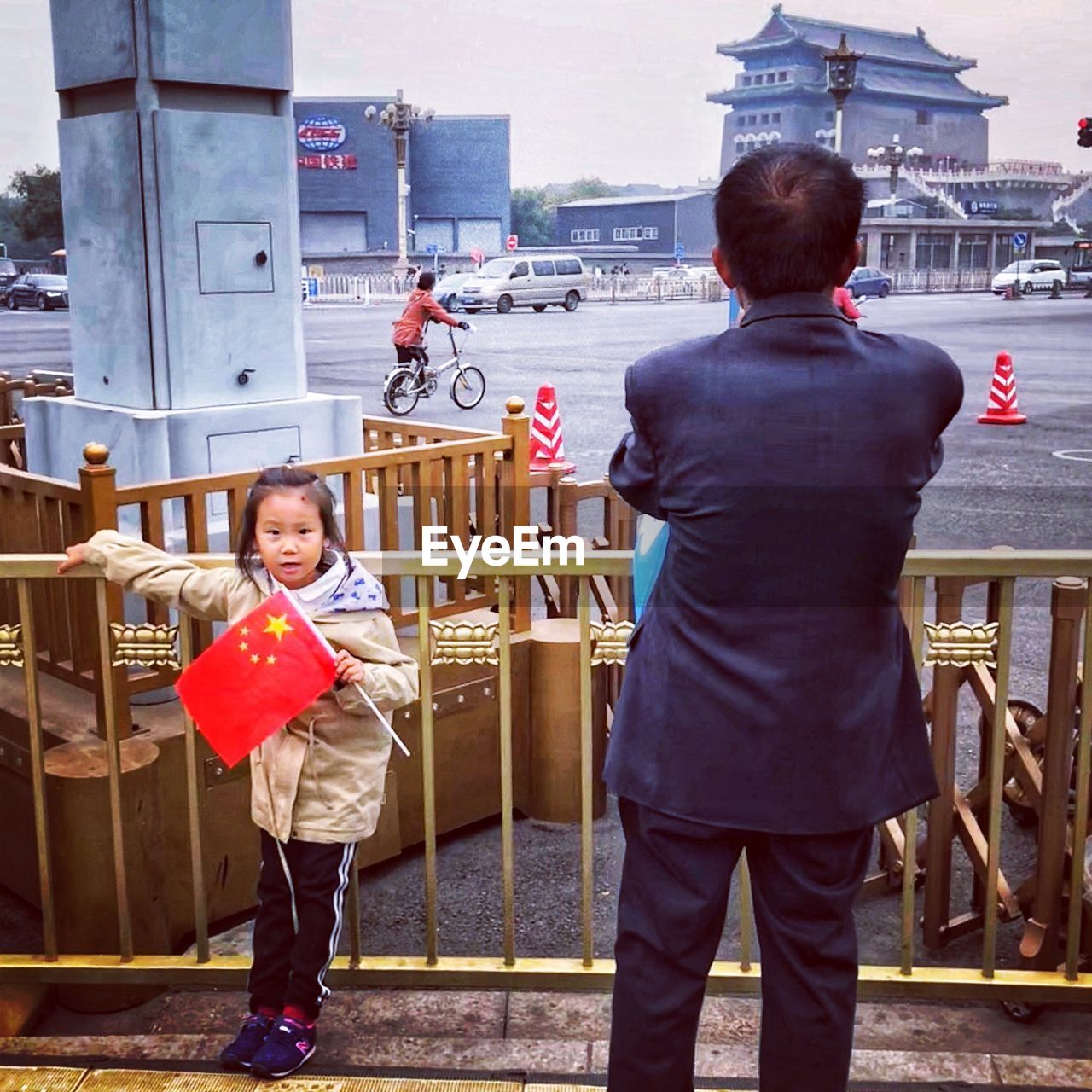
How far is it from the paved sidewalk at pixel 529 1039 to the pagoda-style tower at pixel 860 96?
56.9 m

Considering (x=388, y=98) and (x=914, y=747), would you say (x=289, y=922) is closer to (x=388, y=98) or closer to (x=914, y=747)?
(x=914, y=747)

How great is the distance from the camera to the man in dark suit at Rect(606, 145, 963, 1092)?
1.94 m

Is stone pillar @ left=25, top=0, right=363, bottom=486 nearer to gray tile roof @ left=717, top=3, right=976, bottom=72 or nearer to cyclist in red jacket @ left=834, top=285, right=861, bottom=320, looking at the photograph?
cyclist in red jacket @ left=834, top=285, right=861, bottom=320

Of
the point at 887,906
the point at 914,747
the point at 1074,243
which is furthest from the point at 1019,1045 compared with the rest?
the point at 1074,243

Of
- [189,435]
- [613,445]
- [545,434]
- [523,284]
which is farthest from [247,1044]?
[523,284]

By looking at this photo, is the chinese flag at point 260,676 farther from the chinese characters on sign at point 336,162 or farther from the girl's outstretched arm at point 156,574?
the chinese characters on sign at point 336,162

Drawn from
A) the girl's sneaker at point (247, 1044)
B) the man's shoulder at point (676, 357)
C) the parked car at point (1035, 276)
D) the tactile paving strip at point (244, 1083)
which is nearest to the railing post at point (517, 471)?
the girl's sneaker at point (247, 1044)

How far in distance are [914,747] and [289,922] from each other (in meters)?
1.48

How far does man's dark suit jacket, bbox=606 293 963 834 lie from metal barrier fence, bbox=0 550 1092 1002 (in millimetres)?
692

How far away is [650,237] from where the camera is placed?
194 ft

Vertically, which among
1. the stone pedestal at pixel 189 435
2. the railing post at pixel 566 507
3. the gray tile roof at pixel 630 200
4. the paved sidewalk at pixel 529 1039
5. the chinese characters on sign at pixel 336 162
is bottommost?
the paved sidewalk at pixel 529 1039

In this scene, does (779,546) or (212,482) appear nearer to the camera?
(779,546)

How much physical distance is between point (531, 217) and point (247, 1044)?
54969mm

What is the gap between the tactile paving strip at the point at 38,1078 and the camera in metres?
2.74
